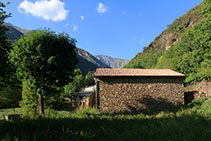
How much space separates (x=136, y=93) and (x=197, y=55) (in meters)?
15.9

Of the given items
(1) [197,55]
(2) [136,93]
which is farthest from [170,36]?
(2) [136,93]

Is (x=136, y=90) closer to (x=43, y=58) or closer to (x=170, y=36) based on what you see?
(x=43, y=58)

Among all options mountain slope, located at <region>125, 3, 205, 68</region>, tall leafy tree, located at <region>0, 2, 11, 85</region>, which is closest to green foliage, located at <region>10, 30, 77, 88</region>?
tall leafy tree, located at <region>0, 2, 11, 85</region>

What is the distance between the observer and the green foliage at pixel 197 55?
19.1 metres

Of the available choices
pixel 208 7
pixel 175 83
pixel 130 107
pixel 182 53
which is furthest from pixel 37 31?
pixel 182 53

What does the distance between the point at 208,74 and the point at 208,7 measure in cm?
863

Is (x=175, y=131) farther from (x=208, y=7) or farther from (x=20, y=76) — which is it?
(x=208, y=7)

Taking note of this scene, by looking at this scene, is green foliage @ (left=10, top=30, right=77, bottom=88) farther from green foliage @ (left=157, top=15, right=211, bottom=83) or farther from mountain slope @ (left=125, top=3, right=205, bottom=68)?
mountain slope @ (left=125, top=3, right=205, bottom=68)

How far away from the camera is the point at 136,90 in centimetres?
1496

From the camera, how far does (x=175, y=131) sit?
5.43 m

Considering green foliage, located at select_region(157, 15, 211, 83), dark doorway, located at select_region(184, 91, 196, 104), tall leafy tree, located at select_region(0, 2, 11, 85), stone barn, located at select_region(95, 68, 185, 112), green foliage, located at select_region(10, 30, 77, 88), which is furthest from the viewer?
green foliage, located at select_region(157, 15, 211, 83)

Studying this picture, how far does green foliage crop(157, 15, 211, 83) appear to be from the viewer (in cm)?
1912

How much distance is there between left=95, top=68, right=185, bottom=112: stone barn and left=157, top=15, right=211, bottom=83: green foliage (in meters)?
7.12

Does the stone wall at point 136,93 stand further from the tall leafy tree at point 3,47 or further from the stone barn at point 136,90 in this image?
the tall leafy tree at point 3,47
